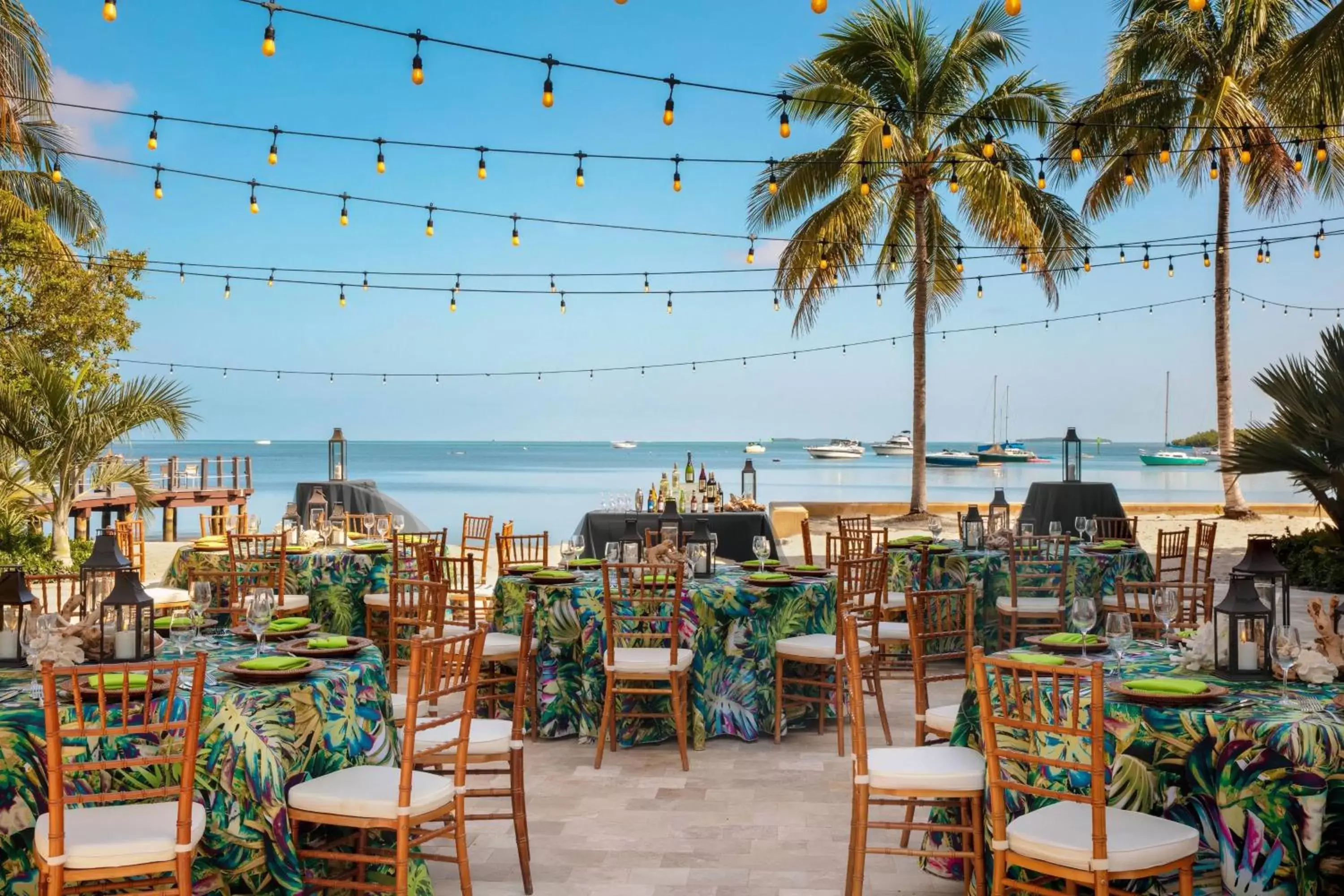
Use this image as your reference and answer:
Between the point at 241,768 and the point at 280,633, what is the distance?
937 mm

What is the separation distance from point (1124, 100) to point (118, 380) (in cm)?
1331

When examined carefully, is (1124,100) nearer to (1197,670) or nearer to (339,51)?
(1197,670)

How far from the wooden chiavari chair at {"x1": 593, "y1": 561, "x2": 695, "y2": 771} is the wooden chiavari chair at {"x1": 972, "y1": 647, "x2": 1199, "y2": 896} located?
7.32 ft

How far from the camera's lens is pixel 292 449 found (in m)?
88.5

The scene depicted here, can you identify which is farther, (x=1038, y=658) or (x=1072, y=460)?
(x=1072, y=460)

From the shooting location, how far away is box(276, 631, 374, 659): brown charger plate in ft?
12.3

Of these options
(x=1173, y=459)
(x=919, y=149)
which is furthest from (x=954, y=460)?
(x=919, y=149)

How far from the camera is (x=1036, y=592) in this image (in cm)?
745

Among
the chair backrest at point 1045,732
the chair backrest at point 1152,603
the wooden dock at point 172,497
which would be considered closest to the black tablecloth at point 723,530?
the chair backrest at point 1152,603

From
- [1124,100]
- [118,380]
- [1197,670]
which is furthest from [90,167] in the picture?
[1197,670]

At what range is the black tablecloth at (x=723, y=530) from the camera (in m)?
10.1

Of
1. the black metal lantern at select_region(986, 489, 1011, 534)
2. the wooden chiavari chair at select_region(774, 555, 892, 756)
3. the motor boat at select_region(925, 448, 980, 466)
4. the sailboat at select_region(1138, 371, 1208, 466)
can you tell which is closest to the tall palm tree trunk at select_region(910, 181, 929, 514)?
the black metal lantern at select_region(986, 489, 1011, 534)

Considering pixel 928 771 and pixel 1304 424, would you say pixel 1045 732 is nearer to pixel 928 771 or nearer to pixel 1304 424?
pixel 928 771

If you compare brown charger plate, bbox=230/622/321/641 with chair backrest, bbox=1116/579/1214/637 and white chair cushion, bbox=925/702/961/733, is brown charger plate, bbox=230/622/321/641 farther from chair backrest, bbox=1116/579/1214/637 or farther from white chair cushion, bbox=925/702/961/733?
chair backrest, bbox=1116/579/1214/637
